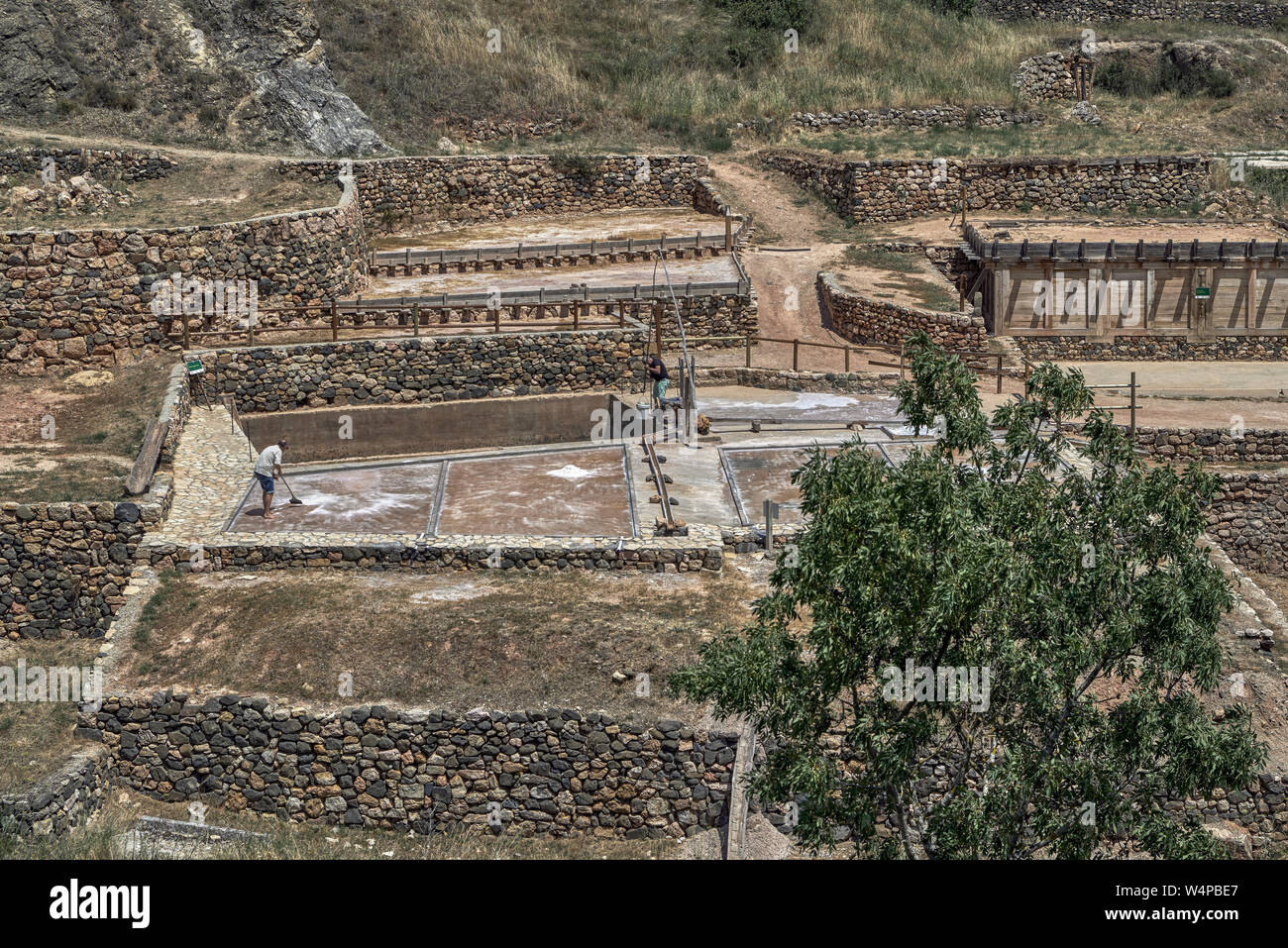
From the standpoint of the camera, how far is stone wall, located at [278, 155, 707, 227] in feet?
124

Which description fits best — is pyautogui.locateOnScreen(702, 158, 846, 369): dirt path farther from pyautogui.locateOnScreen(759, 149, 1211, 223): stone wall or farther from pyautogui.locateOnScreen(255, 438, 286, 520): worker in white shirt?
pyautogui.locateOnScreen(255, 438, 286, 520): worker in white shirt

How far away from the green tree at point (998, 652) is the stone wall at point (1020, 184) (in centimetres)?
2846

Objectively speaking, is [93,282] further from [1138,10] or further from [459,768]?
[1138,10]

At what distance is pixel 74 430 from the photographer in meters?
25.7

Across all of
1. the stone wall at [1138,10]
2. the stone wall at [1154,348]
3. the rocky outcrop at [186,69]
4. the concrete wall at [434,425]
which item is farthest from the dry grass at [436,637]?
the stone wall at [1138,10]

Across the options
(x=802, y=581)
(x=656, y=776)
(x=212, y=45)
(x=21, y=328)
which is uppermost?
(x=212, y=45)

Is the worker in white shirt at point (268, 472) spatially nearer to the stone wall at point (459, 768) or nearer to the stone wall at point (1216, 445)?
the stone wall at point (459, 768)

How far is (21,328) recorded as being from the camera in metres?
28.4

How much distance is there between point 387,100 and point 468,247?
8.11 meters

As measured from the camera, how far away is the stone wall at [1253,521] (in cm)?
2741

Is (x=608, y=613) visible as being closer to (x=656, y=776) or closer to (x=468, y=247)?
(x=656, y=776)

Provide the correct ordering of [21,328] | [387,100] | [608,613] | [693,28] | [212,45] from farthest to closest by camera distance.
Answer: [693,28] < [387,100] < [212,45] < [21,328] < [608,613]

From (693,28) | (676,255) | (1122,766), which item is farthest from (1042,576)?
(693,28)

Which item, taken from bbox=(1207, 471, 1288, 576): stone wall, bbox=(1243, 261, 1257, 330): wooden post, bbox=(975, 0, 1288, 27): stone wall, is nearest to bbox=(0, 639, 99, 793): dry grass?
bbox=(1207, 471, 1288, 576): stone wall
